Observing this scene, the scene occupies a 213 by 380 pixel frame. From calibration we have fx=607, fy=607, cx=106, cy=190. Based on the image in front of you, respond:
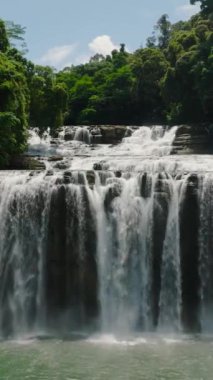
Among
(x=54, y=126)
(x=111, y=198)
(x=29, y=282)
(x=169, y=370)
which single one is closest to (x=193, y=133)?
(x=54, y=126)

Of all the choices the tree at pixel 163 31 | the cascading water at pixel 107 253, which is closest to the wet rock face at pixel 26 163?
the cascading water at pixel 107 253

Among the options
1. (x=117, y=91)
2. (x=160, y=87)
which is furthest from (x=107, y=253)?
(x=117, y=91)

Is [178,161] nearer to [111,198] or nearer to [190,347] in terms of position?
[111,198]

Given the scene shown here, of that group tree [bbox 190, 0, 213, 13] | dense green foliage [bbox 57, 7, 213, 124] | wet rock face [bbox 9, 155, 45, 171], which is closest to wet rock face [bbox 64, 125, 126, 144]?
dense green foliage [bbox 57, 7, 213, 124]

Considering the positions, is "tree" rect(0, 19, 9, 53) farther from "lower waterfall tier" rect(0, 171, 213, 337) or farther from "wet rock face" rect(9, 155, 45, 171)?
"lower waterfall tier" rect(0, 171, 213, 337)

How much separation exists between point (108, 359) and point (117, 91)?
44.0 meters

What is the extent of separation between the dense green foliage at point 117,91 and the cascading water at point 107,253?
7.53 meters

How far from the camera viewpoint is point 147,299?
21.8 m

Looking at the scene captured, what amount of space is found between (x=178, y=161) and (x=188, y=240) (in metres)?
5.95

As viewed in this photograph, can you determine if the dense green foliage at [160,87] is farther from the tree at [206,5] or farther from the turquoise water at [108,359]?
the turquoise water at [108,359]

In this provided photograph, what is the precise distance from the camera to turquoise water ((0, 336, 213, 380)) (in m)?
16.0

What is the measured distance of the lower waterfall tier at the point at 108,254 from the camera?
21672 mm

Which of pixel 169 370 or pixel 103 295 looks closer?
pixel 169 370

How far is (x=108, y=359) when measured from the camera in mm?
17406
